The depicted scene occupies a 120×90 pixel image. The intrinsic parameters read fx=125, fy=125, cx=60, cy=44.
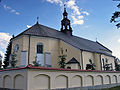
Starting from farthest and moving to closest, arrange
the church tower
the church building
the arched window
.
Result: the church tower, the arched window, the church building

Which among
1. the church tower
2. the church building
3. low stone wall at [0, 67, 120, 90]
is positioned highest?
the church tower

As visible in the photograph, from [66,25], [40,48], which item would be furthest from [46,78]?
[66,25]

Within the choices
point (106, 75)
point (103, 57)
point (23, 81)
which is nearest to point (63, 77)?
point (23, 81)

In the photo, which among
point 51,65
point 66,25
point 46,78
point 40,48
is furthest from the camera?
point 66,25

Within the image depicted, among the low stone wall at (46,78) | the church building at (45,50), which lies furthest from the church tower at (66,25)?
the low stone wall at (46,78)

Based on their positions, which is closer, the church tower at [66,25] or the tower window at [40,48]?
the tower window at [40,48]

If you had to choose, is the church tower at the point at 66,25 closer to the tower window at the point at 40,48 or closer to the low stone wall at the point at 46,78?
the tower window at the point at 40,48

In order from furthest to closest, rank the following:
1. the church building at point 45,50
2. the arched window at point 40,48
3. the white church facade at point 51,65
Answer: the arched window at point 40,48
the church building at point 45,50
the white church facade at point 51,65

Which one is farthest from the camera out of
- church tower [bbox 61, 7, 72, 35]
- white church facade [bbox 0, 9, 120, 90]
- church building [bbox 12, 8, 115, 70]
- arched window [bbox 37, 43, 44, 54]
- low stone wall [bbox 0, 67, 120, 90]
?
church tower [bbox 61, 7, 72, 35]

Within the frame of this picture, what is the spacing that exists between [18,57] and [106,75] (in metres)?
12.7

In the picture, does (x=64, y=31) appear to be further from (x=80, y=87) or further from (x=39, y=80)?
(x=39, y=80)

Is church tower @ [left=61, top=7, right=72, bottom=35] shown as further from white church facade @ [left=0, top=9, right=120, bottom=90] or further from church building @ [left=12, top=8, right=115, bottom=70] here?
church building @ [left=12, top=8, right=115, bottom=70]

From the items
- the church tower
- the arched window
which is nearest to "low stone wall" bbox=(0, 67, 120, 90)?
the arched window

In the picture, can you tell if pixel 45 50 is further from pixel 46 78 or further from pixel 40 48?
pixel 46 78
